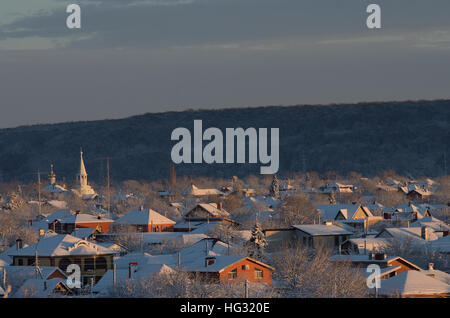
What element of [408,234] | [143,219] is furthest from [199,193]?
[408,234]

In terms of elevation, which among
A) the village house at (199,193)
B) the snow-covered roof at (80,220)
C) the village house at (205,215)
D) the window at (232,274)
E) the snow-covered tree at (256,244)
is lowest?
the village house at (199,193)

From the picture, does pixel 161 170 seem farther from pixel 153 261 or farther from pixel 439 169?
pixel 153 261

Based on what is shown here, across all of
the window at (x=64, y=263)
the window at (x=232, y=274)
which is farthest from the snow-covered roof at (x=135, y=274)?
the window at (x=64, y=263)

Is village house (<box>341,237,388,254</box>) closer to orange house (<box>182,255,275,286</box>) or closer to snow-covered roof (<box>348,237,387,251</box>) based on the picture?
snow-covered roof (<box>348,237,387,251</box>)

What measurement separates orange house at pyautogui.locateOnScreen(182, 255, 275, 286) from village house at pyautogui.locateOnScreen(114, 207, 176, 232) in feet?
81.3

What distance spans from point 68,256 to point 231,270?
928 cm

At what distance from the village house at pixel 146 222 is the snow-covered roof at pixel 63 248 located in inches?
664

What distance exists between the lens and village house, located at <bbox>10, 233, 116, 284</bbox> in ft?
119

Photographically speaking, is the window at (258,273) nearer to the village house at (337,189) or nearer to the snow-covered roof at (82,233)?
→ the snow-covered roof at (82,233)

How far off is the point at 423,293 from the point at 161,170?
174448 millimetres

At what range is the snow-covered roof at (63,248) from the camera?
36781mm

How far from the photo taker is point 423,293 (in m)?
25.1

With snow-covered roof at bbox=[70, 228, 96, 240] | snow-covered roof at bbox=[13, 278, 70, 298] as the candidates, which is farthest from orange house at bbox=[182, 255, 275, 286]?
snow-covered roof at bbox=[70, 228, 96, 240]

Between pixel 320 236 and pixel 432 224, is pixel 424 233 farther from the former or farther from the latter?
pixel 432 224
